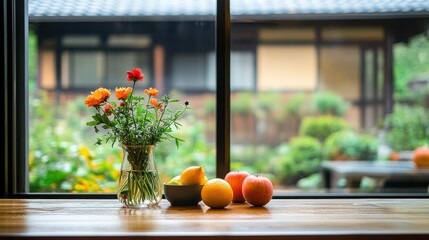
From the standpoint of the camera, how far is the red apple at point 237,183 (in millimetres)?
1515

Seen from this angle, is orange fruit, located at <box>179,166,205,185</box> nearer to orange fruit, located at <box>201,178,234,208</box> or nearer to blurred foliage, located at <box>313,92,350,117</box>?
orange fruit, located at <box>201,178,234,208</box>

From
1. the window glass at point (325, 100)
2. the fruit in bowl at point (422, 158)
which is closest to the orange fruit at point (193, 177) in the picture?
the fruit in bowl at point (422, 158)

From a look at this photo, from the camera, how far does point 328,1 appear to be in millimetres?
3154

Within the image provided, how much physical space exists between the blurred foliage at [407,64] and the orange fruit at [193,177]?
3909 millimetres

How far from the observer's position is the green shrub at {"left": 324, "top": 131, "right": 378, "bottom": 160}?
478cm

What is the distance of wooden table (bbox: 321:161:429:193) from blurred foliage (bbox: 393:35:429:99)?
2.61ft

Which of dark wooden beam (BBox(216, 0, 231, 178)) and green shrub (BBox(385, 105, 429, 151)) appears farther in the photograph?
green shrub (BBox(385, 105, 429, 151))

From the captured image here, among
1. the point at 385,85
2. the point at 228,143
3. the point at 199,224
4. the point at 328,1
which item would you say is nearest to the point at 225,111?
the point at 228,143

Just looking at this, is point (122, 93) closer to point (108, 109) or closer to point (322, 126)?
point (108, 109)

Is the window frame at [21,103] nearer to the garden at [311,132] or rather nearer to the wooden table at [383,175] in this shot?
the wooden table at [383,175]

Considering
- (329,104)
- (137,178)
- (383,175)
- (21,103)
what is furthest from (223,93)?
(329,104)

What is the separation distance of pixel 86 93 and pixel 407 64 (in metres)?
3.53

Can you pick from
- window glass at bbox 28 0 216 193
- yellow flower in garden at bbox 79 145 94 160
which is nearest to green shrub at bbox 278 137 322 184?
window glass at bbox 28 0 216 193

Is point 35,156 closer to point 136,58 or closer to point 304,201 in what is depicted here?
point 304,201
